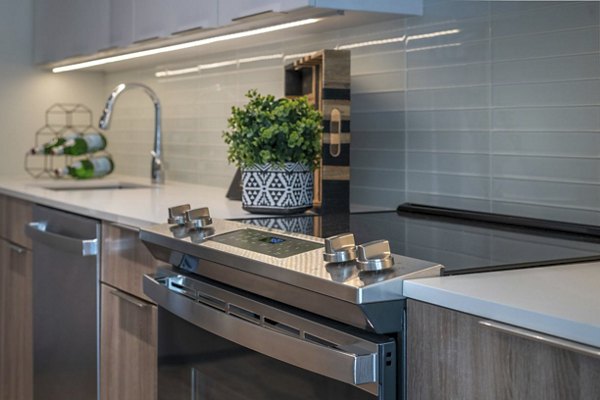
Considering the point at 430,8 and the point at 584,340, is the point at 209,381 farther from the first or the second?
the point at 430,8

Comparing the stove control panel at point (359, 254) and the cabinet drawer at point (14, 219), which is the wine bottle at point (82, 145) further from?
the stove control panel at point (359, 254)

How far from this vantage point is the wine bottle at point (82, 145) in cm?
332

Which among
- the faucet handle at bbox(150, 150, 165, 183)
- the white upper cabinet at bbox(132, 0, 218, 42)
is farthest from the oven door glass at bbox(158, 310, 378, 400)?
the faucet handle at bbox(150, 150, 165, 183)

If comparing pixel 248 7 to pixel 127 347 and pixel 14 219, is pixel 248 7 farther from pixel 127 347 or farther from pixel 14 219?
pixel 14 219

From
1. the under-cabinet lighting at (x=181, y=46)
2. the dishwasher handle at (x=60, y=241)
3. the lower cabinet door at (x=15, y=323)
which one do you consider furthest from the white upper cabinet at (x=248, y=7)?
the lower cabinet door at (x=15, y=323)

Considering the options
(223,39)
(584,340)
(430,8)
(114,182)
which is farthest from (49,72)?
(584,340)

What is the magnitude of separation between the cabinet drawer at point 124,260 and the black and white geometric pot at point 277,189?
0.90 feet

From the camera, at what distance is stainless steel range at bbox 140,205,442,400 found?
111cm

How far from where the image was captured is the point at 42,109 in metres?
3.70

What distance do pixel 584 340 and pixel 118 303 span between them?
4.72 feet

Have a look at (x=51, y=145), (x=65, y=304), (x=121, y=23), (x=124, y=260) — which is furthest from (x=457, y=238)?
(x=51, y=145)

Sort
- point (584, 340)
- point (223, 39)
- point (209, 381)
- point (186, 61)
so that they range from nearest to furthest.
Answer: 1. point (584, 340)
2. point (209, 381)
3. point (223, 39)
4. point (186, 61)

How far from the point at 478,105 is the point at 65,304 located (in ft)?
4.24

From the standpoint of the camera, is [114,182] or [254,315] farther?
[114,182]
